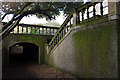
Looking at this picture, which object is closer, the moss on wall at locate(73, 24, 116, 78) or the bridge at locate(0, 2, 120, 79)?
the bridge at locate(0, 2, 120, 79)

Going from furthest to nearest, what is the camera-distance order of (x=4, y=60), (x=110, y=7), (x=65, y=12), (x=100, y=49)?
(x=4, y=60) < (x=65, y=12) < (x=100, y=49) < (x=110, y=7)

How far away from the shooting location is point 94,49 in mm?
4328

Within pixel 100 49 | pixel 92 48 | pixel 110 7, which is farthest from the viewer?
pixel 92 48

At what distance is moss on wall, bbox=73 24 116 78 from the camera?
3765 millimetres

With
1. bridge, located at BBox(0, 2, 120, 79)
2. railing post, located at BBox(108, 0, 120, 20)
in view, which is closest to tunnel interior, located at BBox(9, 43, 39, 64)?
bridge, located at BBox(0, 2, 120, 79)

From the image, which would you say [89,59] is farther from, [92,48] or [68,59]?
[68,59]

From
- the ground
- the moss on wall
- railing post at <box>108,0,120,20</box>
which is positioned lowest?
the ground

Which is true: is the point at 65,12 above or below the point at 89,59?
above

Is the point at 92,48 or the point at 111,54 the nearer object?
the point at 111,54

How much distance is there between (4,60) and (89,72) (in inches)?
272

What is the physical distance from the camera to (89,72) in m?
A: 4.53

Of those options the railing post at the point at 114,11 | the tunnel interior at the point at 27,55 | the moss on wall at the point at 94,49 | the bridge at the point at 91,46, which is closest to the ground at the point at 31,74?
the bridge at the point at 91,46

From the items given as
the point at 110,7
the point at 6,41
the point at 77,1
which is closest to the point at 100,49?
the point at 110,7

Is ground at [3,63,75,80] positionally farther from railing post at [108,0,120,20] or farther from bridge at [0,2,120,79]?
railing post at [108,0,120,20]
